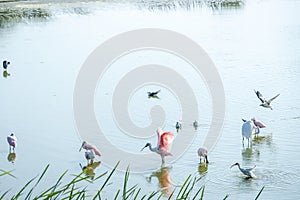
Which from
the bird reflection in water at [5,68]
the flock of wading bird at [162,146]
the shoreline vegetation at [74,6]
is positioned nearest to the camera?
the flock of wading bird at [162,146]

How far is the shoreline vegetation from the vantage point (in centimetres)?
1925

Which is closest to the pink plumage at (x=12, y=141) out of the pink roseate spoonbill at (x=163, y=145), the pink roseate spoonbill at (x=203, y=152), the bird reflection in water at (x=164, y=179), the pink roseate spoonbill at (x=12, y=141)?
the pink roseate spoonbill at (x=12, y=141)

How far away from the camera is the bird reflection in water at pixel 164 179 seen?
552 centimetres

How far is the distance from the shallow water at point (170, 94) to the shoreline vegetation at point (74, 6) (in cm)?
101

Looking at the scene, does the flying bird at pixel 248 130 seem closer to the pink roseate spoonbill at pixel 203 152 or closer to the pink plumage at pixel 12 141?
the pink roseate spoonbill at pixel 203 152

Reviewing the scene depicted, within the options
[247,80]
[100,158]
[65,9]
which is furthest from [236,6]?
[100,158]

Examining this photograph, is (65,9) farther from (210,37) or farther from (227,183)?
(227,183)

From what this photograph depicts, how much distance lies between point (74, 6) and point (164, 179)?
1590 cm

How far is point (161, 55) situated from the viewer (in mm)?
11555

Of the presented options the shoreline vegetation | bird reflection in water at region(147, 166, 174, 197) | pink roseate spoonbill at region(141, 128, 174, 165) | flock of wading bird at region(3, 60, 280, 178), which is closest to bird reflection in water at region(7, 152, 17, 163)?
flock of wading bird at region(3, 60, 280, 178)

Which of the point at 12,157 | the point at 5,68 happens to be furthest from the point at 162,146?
the point at 5,68

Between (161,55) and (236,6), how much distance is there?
29.4ft

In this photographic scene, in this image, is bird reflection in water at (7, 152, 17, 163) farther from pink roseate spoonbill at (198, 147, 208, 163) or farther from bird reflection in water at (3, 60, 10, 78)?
bird reflection in water at (3, 60, 10, 78)

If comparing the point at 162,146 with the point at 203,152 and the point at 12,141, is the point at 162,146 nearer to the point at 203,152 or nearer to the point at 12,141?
the point at 203,152
